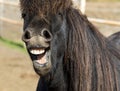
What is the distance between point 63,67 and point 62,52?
115mm

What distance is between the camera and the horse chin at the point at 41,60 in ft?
8.04

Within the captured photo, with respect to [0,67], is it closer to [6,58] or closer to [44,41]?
[6,58]

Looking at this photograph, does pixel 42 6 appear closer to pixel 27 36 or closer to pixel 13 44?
pixel 27 36

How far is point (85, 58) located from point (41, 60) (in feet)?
1.26

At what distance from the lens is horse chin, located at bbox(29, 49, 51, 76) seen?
245 cm

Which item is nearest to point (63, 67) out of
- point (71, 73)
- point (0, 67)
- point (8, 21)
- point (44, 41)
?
point (71, 73)

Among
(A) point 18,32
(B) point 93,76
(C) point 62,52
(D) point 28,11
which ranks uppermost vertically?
(D) point 28,11

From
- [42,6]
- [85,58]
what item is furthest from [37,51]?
[85,58]

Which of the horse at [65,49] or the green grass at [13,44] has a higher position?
the horse at [65,49]

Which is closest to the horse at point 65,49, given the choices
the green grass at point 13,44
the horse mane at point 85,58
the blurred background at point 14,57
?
the horse mane at point 85,58

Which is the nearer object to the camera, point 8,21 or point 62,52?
point 62,52

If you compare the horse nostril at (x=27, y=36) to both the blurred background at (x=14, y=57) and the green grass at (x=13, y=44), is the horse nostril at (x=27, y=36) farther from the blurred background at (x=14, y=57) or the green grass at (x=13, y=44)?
the green grass at (x=13, y=44)

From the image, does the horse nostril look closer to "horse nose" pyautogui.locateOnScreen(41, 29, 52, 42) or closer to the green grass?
"horse nose" pyautogui.locateOnScreen(41, 29, 52, 42)

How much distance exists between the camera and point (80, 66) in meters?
2.71
